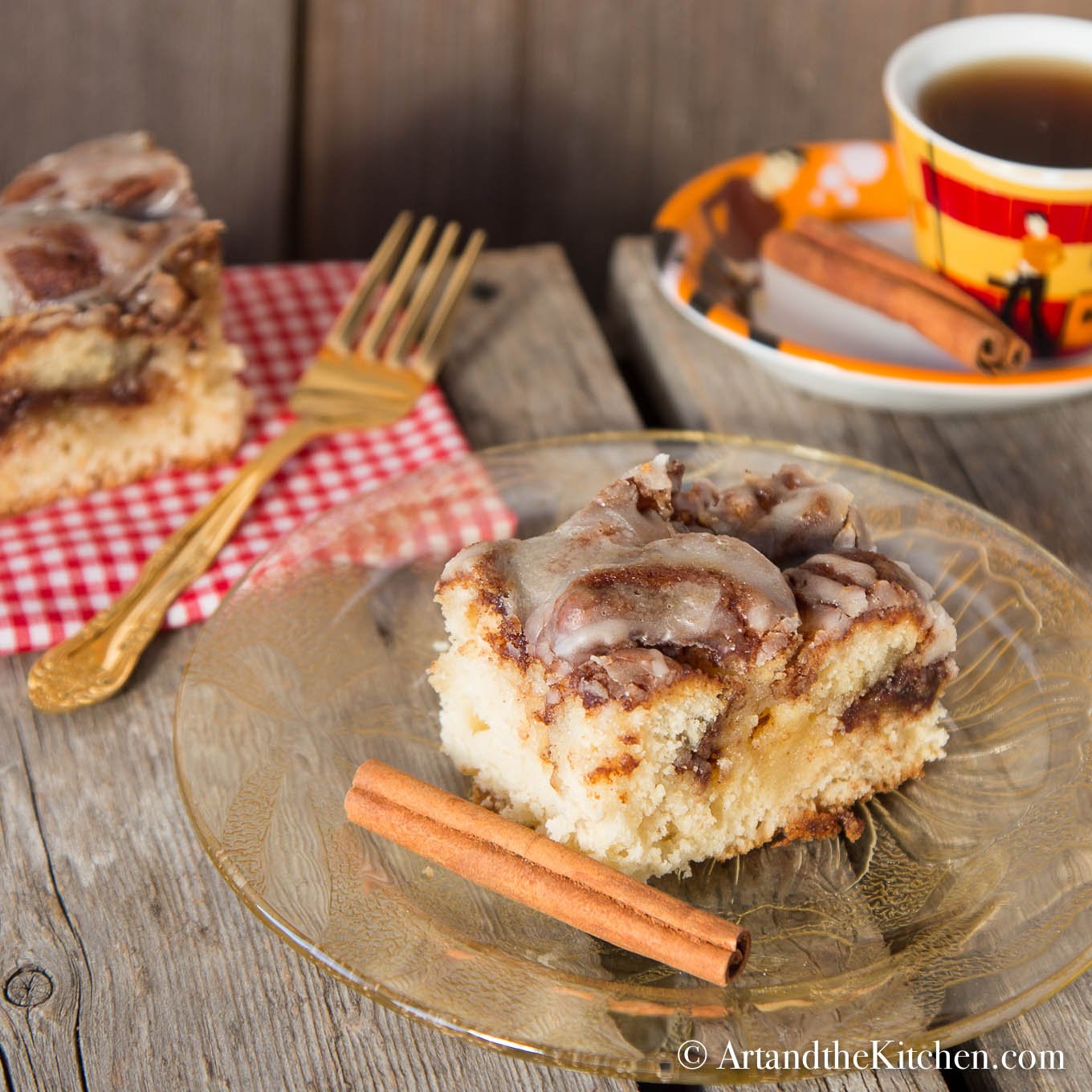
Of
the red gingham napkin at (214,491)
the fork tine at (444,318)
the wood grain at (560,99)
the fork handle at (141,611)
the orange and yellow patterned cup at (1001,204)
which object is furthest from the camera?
the wood grain at (560,99)

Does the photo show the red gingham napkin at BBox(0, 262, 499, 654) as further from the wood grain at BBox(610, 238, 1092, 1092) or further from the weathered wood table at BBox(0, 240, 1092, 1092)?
the wood grain at BBox(610, 238, 1092, 1092)

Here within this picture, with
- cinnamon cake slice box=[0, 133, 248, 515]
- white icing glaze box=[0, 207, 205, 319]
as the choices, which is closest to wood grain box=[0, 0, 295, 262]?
cinnamon cake slice box=[0, 133, 248, 515]

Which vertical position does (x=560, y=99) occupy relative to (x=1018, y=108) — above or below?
below

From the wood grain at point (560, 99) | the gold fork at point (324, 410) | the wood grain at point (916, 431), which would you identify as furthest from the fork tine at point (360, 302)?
the wood grain at point (560, 99)

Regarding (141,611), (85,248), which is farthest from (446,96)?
(141,611)

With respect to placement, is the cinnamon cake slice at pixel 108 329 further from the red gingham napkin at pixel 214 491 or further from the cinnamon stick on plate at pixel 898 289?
the cinnamon stick on plate at pixel 898 289

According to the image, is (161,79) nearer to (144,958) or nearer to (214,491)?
(214,491)
